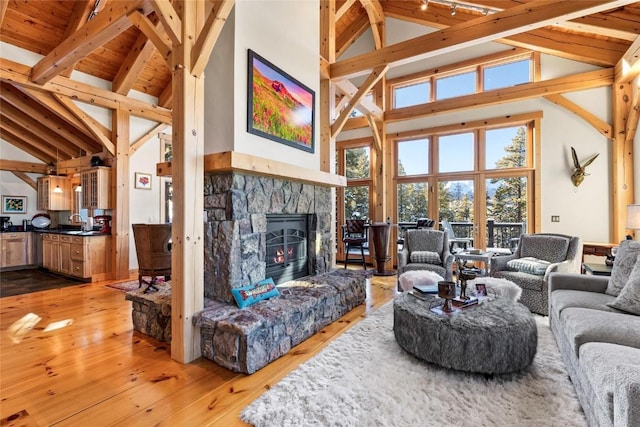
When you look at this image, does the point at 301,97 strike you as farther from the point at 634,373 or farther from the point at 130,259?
the point at 130,259

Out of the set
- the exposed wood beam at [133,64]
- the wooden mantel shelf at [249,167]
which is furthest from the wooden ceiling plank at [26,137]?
the wooden mantel shelf at [249,167]

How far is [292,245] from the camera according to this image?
12.8 feet

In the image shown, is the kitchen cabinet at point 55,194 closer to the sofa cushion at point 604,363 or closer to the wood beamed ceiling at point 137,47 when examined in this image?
the wood beamed ceiling at point 137,47

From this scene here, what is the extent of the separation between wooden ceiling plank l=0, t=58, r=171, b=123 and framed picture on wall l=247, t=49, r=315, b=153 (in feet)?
12.0

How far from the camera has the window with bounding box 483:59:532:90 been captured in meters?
5.71

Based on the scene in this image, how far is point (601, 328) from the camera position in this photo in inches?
71.6

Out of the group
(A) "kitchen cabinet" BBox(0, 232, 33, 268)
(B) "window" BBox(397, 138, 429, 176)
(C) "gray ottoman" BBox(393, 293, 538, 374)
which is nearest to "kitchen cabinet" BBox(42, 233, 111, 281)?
(A) "kitchen cabinet" BBox(0, 232, 33, 268)

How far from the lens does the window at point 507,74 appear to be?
571 cm

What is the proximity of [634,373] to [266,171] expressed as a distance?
2745 mm

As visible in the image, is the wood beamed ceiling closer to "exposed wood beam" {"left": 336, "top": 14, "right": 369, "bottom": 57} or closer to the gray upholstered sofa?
"exposed wood beam" {"left": 336, "top": 14, "right": 369, "bottom": 57}

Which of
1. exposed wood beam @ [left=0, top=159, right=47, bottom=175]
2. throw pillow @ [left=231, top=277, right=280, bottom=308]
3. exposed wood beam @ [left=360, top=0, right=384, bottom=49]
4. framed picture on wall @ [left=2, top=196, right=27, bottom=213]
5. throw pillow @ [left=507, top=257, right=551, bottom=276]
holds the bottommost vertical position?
throw pillow @ [left=231, top=277, right=280, bottom=308]

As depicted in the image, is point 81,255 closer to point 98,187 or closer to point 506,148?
point 98,187

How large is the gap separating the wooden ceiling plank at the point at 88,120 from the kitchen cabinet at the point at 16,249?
2.95 m

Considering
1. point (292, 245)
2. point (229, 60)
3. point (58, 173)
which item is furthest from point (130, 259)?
point (229, 60)
